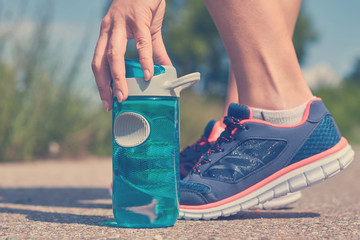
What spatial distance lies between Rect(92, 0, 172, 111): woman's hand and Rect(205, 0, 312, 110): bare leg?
0.36 meters

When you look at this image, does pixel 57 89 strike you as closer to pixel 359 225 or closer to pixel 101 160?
pixel 101 160

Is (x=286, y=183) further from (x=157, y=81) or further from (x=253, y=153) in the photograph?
(x=157, y=81)

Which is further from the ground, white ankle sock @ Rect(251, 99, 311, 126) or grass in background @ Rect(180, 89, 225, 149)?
grass in background @ Rect(180, 89, 225, 149)

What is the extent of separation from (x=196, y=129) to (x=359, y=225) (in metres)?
5.40

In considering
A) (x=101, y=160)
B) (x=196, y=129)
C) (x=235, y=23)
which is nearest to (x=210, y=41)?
(x=196, y=129)

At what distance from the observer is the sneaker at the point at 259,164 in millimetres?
1649

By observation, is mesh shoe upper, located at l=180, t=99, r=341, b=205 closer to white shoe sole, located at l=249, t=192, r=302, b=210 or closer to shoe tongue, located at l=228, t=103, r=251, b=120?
shoe tongue, located at l=228, t=103, r=251, b=120

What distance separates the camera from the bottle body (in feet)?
4.54

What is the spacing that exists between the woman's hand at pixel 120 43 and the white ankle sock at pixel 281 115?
21.5 inches

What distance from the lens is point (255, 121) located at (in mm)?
1699

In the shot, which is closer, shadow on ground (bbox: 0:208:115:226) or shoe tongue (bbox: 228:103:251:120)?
shadow on ground (bbox: 0:208:115:226)

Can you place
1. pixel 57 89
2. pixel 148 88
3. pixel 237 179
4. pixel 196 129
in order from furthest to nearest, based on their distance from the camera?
pixel 196 129, pixel 57 89, pixel 237 179, pixel 148 88

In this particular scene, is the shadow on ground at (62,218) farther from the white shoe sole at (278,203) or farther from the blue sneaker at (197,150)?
the white shoe sole at (278,203)

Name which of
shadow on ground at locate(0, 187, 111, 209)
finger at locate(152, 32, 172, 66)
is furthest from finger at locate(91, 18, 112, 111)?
shadow on ground at locate(0, 187, 111, 209)
